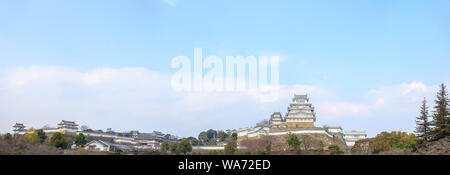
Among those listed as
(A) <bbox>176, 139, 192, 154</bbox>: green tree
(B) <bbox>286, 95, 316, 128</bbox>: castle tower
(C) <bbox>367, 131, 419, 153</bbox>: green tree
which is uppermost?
(B) <bbox>286, 95, 316, 128</bbox>: castle tower

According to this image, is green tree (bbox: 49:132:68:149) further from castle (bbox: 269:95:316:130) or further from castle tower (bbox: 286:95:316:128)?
castle tower (bbox: 286:95:316:128)

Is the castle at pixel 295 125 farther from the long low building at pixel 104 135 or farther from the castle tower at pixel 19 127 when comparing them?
the castle tower at pixel 19 127

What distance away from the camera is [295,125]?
54.0m

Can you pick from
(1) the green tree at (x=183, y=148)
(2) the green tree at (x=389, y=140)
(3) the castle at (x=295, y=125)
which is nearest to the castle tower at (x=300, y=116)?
(3) the castle at (x=295, y=125)

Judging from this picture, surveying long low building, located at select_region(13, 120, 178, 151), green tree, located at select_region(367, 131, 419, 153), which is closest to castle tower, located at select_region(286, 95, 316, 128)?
green tree, located at select_region(367, 131, 419, 153)

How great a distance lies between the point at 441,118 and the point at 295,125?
24964 mm

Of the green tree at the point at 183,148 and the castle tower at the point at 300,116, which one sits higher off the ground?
the castle tower at the point at 300,116

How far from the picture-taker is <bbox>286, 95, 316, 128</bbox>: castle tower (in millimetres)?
53750

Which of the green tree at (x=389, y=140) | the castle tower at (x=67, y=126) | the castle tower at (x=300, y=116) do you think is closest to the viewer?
the green tree at (x=389, y=140)

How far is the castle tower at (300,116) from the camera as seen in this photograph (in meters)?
53.8

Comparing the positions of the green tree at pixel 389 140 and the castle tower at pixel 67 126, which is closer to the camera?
the green tree at pixel 389 140

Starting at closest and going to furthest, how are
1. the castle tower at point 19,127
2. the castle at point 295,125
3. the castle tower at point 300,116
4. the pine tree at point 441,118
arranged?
the pine tree at point 441,118 < the castle at point 295,125 < the castle tower at point 300,116 < the castle tower at point 19,127

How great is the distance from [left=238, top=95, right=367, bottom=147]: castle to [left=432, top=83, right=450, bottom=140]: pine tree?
18780mm
